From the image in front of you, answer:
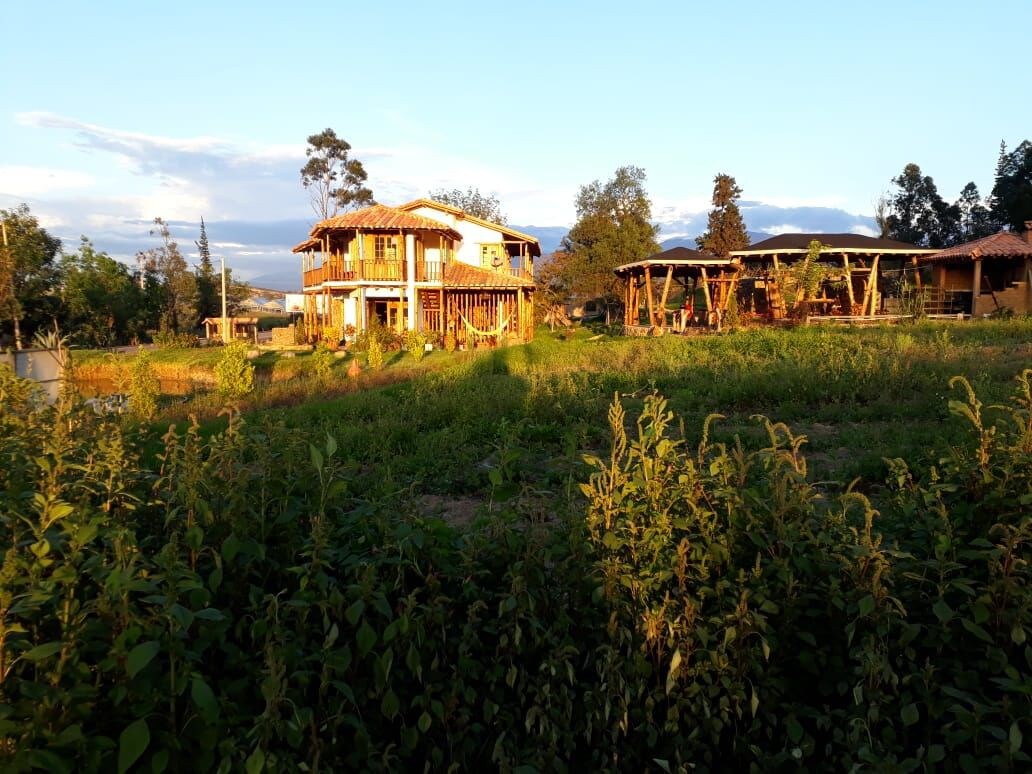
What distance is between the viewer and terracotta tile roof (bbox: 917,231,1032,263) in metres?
24.0

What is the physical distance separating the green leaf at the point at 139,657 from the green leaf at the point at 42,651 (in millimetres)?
192

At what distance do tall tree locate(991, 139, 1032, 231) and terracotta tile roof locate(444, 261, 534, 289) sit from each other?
103 feet

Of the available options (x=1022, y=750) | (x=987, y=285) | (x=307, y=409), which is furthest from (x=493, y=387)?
(x=987, y=285)

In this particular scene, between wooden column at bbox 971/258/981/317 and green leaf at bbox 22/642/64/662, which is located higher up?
wooden column at bbox 971/258/981/317

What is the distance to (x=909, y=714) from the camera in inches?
85.3

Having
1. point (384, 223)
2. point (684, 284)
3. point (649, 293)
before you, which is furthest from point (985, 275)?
point (384, 223)

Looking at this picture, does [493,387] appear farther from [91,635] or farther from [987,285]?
[987,285]

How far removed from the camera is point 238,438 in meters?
2.69

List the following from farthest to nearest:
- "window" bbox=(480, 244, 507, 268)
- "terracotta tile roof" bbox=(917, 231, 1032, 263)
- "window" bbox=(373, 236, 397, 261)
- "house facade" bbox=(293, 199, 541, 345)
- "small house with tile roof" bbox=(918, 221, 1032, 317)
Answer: "window" bbox=(480, 244, 507, 268), "window" bbox=(373, 236, 397, 261), "house facade" bbox=(293, 199, 541, 345), "small house with tile roof" bbox=(918, 221, 1032, 317), "terracotta tile roof" bbox=(917, 231, 1032, 263)

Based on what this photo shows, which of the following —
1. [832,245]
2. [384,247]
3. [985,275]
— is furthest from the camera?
[384,247]

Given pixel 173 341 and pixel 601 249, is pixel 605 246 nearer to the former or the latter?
pixel 601 249

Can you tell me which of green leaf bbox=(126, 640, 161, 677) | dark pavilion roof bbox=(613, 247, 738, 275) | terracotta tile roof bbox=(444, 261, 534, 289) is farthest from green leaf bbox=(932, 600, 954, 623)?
terracotta tile roof bbox=(444, 261, 534, 289)

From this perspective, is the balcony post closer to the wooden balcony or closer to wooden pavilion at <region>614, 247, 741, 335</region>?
the wooden balcony

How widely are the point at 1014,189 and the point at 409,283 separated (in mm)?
40221
